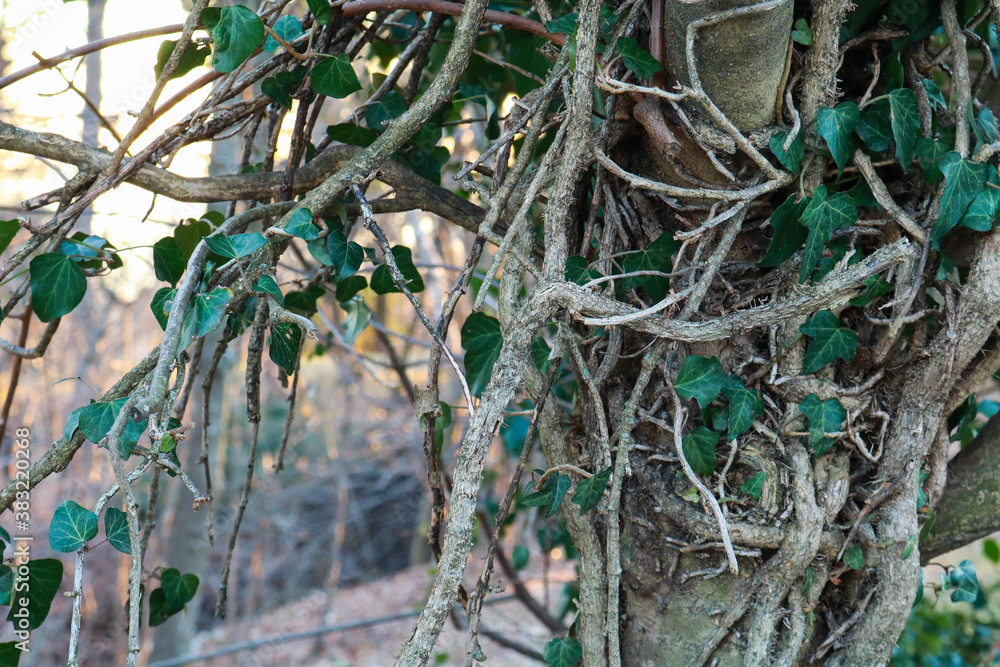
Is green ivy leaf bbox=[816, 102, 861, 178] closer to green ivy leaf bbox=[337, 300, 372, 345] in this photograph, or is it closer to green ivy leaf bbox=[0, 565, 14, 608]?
green ivy leaf bbox=[337, 300, 372, 345]

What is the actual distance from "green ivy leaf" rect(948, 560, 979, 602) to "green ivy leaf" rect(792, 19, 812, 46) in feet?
3.06

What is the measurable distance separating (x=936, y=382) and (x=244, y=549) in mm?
5670

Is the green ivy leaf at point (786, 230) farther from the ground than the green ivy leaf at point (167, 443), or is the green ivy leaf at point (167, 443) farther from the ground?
the green ivy leaf at point (786, 230)

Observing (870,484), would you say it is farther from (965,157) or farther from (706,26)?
(706,26)

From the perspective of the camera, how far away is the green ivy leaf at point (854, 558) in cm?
82

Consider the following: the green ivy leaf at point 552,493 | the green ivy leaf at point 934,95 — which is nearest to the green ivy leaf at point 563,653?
the green ivy leaf at point 552,493

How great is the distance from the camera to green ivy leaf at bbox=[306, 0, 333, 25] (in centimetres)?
82

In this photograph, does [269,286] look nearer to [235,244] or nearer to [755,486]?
[235,244]

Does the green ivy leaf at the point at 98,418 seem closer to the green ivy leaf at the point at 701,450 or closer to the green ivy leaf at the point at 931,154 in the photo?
the green ivy leaf at the point at 701,450

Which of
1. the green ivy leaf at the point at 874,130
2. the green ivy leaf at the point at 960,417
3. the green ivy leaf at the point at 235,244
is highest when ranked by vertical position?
the green ivy leaf at the point at 235,244

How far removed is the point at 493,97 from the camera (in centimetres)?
130

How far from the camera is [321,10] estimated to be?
83 cm

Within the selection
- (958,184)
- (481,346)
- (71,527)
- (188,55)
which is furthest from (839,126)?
(71,527)

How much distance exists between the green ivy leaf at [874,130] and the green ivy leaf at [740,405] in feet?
1.10
